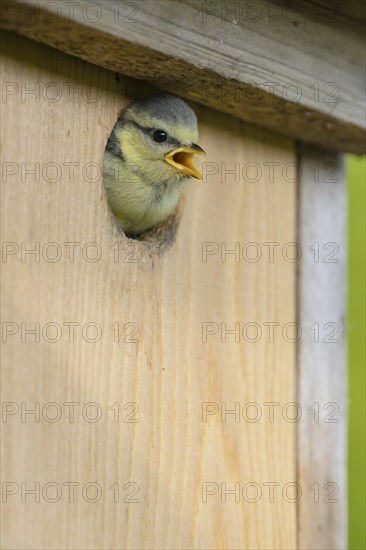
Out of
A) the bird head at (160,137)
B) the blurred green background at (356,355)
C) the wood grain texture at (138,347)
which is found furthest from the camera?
the blurred green background at (356,355)

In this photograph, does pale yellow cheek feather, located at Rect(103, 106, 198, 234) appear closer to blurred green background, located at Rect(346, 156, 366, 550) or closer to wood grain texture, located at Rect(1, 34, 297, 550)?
wood grain texture, located at Rect(1, 34, 297, 550)

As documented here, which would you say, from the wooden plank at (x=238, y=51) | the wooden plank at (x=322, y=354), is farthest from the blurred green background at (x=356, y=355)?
the wooden plank at (x=238, y=51)

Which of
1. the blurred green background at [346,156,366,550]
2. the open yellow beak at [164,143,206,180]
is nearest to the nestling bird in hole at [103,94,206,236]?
the open yellow beak at [164,143,206,180]

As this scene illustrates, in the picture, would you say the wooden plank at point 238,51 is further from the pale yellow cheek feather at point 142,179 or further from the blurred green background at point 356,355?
the blurred green background at point 356,355

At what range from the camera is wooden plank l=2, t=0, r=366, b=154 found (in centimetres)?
180

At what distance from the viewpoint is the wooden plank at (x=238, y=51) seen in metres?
1.80

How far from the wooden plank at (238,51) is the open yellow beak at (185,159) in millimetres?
99

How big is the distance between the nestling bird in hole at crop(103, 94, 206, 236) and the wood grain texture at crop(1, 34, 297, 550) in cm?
6

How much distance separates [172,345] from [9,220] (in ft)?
1.42

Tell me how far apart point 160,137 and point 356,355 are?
1365 millimetres

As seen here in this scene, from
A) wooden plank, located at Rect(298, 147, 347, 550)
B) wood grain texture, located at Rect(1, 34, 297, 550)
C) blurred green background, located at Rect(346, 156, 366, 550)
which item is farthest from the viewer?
blurred green background, located at Rect(346, 156, 366, 550)

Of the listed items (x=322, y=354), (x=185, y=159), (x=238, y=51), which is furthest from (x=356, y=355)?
(x=238, y=51)

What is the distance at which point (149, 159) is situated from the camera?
2.33 m

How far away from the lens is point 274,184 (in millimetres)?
2287
